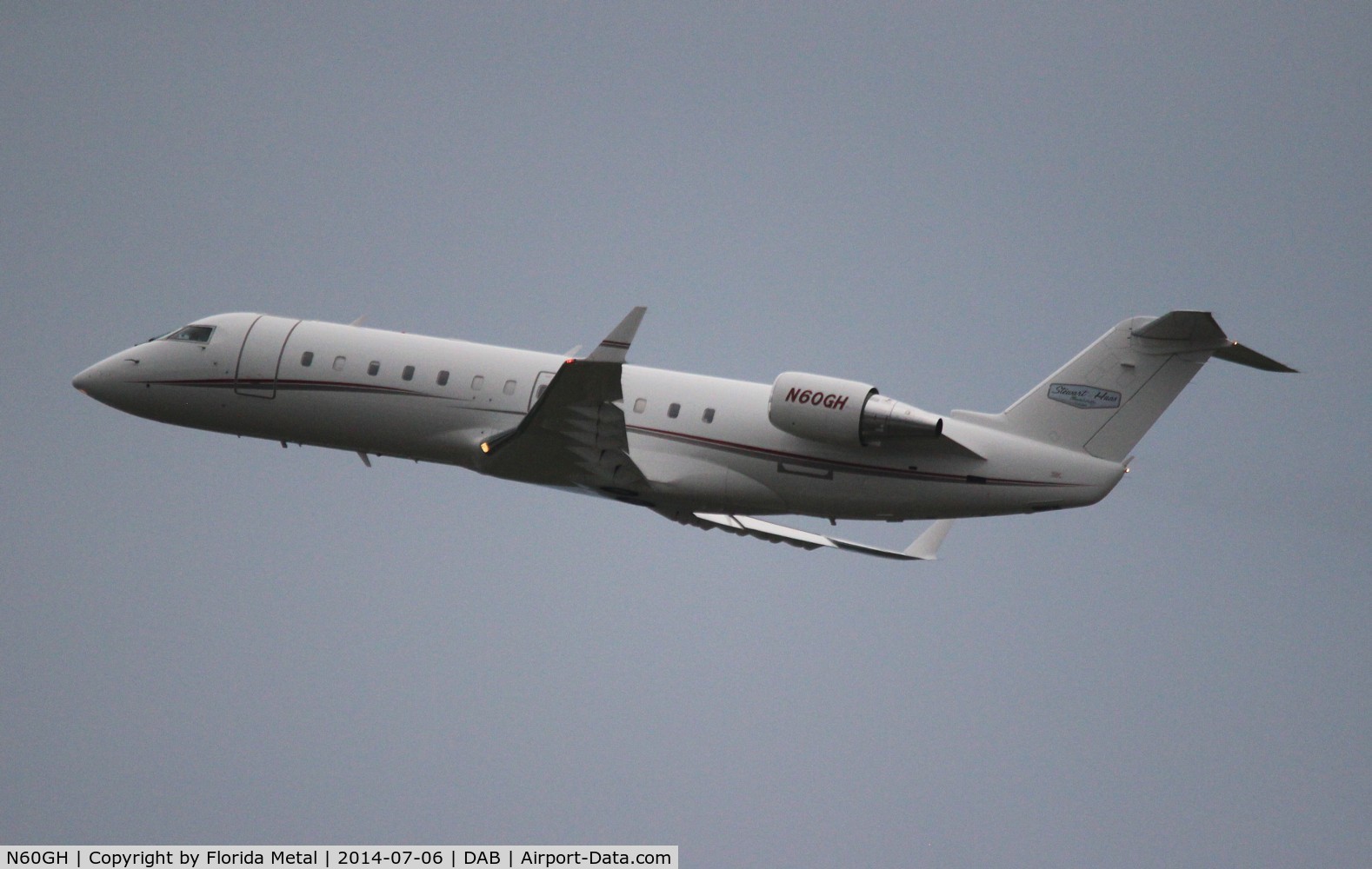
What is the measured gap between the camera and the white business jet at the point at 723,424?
25594mm

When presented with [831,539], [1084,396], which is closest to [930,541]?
A: [831,539]

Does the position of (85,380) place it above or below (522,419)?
above

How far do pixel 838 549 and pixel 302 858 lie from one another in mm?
12032

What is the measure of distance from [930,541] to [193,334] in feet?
51.1

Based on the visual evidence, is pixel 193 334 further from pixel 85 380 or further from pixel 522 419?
pixel 522 419

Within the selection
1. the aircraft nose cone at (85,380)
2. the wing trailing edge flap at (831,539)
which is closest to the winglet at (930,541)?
the wing trailing edge flap at (831,539)

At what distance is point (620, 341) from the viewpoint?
942 inches

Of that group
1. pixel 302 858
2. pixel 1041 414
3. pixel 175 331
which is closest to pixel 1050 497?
pixel 1041 414

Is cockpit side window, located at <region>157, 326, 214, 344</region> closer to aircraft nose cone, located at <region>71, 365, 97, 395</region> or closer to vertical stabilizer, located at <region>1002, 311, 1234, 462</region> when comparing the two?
aircraft nose cone, located at <region>71, 365, 97, 395</region>

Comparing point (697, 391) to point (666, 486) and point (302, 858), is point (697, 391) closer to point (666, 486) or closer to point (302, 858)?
point (666, 486)

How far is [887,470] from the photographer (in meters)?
26.0

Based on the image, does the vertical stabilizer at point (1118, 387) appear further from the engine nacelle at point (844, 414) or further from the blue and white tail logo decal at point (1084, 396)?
the engine nacelle at point (844, 414)

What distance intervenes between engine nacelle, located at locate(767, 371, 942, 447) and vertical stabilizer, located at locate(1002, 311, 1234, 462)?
2186 mm

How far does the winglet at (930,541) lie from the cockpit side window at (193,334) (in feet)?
48.5
